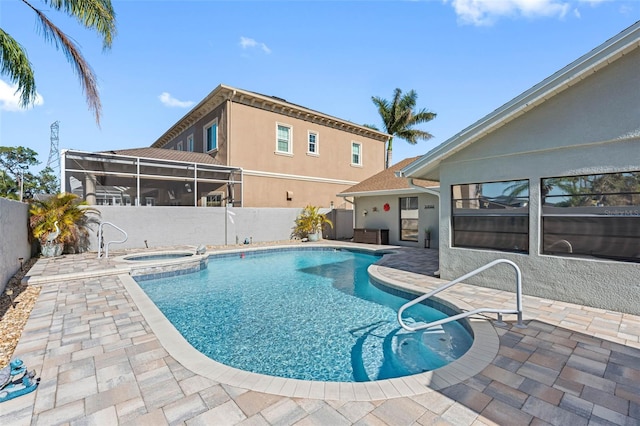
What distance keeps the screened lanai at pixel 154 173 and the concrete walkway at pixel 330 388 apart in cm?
1060

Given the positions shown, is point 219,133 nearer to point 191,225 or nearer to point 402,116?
point 191,225

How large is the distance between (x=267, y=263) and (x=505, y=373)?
10.2 meters

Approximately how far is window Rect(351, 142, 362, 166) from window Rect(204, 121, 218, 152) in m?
10.4

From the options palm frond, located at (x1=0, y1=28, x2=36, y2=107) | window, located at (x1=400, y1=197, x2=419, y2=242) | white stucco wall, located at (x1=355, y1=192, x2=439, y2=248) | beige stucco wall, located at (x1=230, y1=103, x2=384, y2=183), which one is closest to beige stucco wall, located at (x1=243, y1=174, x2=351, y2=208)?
beige stucco wall, located at (x1=230, y1=103, x2=384, y2=183)

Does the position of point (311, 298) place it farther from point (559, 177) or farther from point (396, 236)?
point (396, 236)

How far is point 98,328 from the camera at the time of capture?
4816 mm

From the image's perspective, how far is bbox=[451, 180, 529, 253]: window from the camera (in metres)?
7.25

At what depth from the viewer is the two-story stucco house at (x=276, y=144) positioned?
56.5ft

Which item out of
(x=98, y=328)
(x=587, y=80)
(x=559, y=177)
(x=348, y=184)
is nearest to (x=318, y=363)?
(x=98, y=328)

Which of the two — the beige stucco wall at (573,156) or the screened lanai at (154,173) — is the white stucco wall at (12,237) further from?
→ the beige stucco wall at (573,156)

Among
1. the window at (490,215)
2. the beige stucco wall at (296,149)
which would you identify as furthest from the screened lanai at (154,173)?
the window at (490,215)

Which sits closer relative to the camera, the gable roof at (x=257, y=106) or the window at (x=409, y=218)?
the window at (x=409, y=218)

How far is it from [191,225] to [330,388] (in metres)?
13.9

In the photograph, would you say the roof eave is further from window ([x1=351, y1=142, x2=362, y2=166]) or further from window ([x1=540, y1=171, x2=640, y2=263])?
window ([x1=540, y1=171, x2=640, y2=263])
